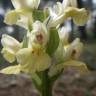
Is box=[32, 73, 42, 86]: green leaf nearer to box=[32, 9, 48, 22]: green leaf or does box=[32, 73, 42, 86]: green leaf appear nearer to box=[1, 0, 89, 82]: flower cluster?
box=[1, 0, 89, 82]: flower cluster

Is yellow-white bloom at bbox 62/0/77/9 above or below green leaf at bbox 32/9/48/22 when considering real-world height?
above

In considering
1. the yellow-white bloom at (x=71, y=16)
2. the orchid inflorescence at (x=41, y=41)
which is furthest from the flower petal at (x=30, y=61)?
the yellow-white bloom at (x=71, y=16)

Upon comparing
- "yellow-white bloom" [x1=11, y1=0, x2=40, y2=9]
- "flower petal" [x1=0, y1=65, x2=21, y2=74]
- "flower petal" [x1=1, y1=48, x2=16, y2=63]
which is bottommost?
"flower petal" [x1=0, y1=65, x2=21, y2=74]

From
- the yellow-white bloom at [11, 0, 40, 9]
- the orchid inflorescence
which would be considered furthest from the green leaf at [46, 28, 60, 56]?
the yellow-white bloom at [11, 0, 40, 9]

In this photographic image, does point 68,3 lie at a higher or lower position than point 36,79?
higher

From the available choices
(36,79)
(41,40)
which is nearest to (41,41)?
(41,40)

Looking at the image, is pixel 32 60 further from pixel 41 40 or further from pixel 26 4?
pixel 26 4

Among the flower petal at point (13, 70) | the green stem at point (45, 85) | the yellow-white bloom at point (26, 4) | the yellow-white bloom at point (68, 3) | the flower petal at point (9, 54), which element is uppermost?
the yellow-white bloom at point (26, 4)

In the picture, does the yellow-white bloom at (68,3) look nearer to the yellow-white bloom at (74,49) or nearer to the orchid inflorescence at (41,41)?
the orchid inflorescence at (41,41)
